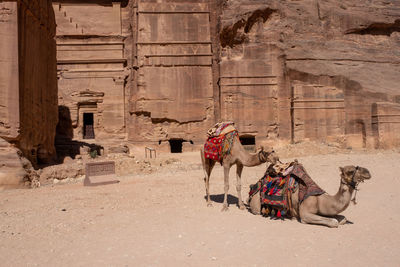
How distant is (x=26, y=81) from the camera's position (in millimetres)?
9719

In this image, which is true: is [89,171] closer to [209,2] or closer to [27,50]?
[27,50]

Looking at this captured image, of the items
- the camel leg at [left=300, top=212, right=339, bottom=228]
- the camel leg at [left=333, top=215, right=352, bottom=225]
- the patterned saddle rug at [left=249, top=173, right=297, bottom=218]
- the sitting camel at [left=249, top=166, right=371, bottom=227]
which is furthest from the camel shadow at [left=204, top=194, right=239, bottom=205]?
the camel leg at [left=333, top=215, right=352, bottom=225]

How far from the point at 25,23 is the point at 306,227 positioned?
10545 mm

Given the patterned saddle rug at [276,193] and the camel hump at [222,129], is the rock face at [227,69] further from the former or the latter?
the patterned saddle rug at [276,193]

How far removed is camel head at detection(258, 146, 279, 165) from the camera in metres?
4.62

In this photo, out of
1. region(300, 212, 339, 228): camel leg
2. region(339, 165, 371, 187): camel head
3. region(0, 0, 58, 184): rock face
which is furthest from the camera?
region(0, 0, 58, 184): rock face

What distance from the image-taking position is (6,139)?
866 centimetres

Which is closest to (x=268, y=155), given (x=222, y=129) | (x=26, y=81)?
(x=222, y=129)

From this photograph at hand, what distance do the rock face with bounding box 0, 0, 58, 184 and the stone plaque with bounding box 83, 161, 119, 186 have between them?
5.84 ft

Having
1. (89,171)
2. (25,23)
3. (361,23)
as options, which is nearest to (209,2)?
(361,23)

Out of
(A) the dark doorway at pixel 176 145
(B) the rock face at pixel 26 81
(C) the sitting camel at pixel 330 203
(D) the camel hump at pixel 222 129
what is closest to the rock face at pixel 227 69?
(A) the dark doorway at pixel 176 145

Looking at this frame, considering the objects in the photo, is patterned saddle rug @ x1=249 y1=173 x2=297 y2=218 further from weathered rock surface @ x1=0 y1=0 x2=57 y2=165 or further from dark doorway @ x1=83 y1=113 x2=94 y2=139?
dark doorway @ x1=83 y1=113 x2=94 y2=139

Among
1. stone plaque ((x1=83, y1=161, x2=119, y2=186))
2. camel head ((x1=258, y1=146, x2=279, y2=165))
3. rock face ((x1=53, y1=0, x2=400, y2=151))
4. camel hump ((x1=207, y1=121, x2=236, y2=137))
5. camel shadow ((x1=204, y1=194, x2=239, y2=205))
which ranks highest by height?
rock face ((x1=53, y1=0, x2=400, y2=151))

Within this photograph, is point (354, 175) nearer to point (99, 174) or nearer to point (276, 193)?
point (276, 193)
